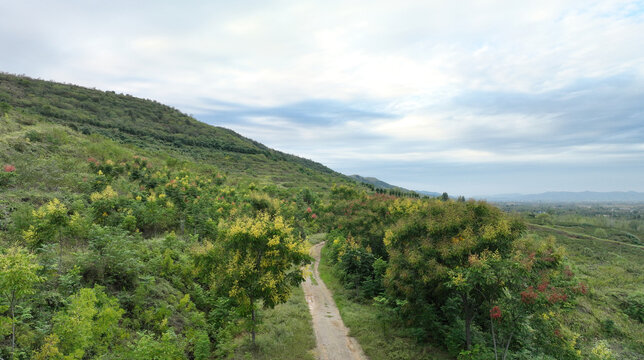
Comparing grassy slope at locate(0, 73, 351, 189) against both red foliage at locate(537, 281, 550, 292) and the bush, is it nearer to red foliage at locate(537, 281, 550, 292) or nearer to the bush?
red foliage at locate(537, 281, 550, 292)

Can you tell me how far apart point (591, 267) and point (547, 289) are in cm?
5344

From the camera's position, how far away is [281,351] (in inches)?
552

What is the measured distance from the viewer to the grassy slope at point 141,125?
75625 mm

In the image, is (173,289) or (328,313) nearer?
(173,289)

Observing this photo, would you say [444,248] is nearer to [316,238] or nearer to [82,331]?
[82,331]

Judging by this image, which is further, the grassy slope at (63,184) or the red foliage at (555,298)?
the grassy slope at (63,184)

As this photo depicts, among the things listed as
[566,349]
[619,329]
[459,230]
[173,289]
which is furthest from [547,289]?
[619,329]

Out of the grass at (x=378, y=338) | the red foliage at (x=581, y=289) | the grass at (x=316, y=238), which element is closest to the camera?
the red foliage at (x=581, y=289)

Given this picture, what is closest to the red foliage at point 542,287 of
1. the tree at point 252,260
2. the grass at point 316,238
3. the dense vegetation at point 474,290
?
the dense vegetation at point 474,290

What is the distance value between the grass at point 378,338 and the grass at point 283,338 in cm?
287

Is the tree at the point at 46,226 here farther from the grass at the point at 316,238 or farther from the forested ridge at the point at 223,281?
the grass at the point at 316,238

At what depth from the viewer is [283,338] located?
15164 mm

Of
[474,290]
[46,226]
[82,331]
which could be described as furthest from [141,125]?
[474,290]

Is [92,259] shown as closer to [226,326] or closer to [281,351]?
[226,326]
